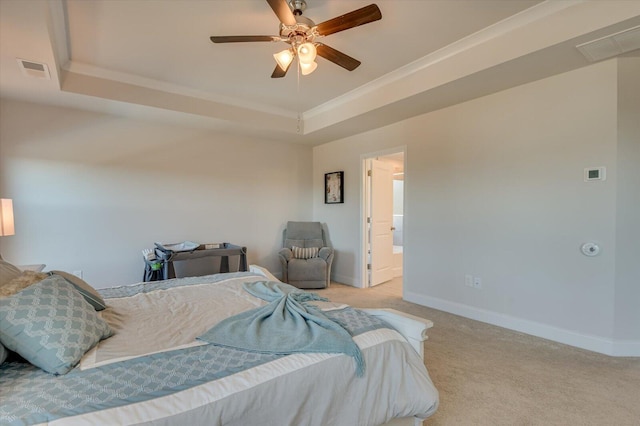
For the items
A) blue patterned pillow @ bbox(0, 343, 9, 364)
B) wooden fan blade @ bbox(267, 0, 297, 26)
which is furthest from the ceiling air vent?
blue patterned pillow @ bbox(0, 343, 9, 364)

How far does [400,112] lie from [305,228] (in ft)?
7.82

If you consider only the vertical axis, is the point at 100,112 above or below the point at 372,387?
above

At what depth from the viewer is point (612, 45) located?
2305mm

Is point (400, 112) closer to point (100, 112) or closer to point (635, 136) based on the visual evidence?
point (635, 136)

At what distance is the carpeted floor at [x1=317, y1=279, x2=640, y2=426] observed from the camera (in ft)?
5.95

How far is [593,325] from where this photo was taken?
2662 mm

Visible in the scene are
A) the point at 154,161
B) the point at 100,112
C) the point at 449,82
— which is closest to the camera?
the point at 449,82

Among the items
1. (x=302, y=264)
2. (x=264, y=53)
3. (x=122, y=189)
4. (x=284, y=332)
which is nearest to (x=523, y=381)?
(x=284, y=332)

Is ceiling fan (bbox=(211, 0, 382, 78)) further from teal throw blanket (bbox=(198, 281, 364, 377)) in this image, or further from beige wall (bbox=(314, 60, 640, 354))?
beige wall (bbox=(314, 60, 640, 354))

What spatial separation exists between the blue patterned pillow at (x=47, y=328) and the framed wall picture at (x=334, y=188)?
4.08 metres

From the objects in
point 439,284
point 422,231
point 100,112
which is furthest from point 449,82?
point 100,112

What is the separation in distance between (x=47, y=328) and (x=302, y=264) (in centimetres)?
350

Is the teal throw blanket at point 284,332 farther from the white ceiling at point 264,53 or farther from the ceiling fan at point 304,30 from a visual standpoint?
the white ceiling at point 264,53

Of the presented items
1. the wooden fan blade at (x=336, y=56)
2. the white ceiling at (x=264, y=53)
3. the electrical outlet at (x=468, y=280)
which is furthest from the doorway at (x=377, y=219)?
the wooden fan blade at (x=336, y=56)
